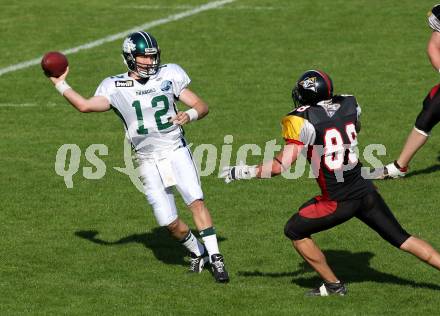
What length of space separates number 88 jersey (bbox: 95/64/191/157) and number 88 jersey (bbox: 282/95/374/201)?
5.41ft

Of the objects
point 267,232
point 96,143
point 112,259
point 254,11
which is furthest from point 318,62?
point 112,259

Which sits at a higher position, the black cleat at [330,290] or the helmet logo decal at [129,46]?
the helmet logo decal at [129,46]

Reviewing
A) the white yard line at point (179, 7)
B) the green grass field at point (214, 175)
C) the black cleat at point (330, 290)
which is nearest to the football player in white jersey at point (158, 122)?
the green grass field at point (214, 175)

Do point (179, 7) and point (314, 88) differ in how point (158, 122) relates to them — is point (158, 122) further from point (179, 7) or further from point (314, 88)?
point (179, 7)

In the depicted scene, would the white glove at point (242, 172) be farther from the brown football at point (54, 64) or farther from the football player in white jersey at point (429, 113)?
the football player in white jersey at point (429, 113)

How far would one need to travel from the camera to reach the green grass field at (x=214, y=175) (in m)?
10.8

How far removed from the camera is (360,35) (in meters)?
22.4

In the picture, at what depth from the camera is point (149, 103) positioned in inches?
450

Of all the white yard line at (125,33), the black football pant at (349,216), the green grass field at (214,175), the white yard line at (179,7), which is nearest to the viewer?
the black football pant at (349,216)

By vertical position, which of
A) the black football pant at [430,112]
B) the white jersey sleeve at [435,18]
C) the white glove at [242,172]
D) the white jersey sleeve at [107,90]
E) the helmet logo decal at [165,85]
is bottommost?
the black football pant at [430,112]

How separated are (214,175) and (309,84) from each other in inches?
211

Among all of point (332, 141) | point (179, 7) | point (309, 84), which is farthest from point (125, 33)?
point (332, 141)

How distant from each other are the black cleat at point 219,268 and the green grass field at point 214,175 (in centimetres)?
11

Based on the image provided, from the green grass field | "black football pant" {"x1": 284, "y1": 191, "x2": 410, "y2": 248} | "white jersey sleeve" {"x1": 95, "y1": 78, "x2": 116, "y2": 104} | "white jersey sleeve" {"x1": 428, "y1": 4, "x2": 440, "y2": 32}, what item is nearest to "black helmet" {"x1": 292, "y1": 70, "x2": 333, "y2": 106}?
"black football pant" {"x1": 284, "y1": 191, "x2": 410, "y2": 248}
